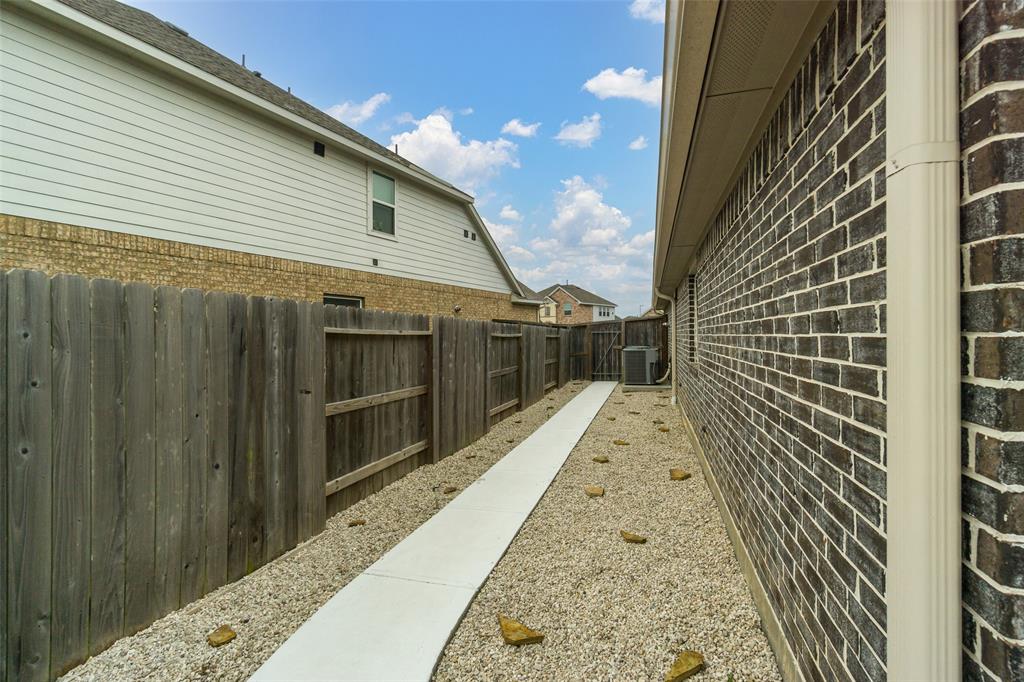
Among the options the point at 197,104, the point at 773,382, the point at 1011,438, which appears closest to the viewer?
the point at 1011,438

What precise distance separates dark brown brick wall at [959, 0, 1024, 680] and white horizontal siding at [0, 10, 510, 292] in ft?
24.7

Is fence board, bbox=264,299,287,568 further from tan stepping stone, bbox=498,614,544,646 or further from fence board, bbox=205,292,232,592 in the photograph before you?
tan stepping stone, bbox=498,614,544,646

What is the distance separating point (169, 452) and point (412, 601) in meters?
1.55

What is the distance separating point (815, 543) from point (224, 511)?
3.06 meters

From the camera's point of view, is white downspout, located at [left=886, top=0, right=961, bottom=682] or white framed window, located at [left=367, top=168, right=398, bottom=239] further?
white framed window, located at [left=367, top=168, right=398, bottom=239]

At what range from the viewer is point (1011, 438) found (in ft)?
2.87

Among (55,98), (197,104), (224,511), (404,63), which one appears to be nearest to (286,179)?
(197,104)

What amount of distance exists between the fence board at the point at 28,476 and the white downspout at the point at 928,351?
9.95 feet

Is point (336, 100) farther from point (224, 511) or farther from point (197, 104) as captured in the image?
point (224, 511)

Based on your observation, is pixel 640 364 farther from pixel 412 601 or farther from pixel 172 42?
pixel 172 42

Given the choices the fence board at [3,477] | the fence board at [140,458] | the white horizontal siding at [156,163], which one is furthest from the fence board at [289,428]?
the white horizontal siding at [156,163]

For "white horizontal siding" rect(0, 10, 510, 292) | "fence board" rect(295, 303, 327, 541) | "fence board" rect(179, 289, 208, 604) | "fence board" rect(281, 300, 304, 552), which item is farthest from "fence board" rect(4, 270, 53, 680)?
"white horizontal siding" rect(0, 10, 510, 292)

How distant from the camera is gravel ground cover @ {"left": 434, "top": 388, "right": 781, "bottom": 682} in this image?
2.07 metres

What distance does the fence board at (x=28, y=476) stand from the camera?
1867mm
